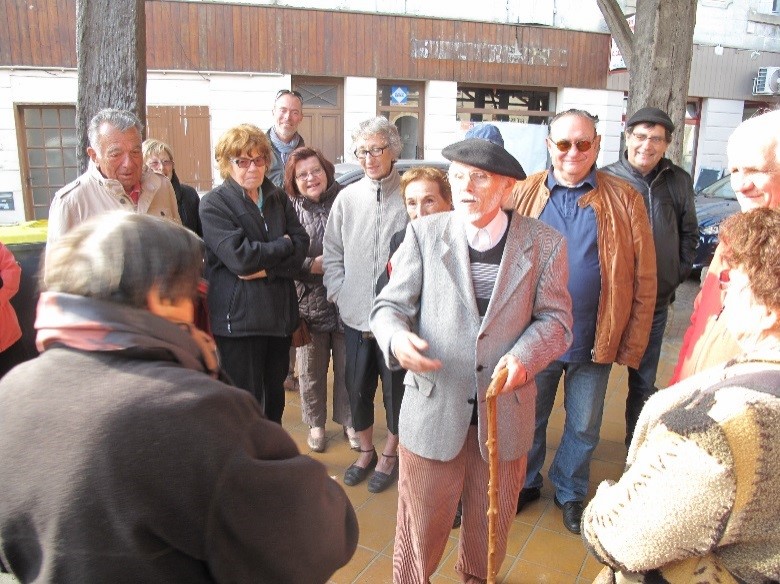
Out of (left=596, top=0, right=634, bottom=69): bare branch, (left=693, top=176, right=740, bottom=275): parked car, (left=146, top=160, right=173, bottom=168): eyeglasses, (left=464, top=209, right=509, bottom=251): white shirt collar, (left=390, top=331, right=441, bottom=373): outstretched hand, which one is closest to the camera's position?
(left=390, top=331, right=441, bottom=373): outstretched hand

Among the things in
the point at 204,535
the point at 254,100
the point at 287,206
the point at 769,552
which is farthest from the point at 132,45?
the point at 254,100

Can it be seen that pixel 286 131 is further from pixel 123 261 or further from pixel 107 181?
pixel 123 261

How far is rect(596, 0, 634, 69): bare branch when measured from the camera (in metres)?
6.20

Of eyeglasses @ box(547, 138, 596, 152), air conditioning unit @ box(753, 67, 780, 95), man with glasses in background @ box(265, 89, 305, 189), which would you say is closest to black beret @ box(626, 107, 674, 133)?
eyeglasses @ box(547, 138, 596, 152)

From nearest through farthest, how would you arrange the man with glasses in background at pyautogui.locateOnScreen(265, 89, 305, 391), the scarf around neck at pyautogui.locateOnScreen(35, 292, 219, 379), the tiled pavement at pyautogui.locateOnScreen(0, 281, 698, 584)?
1. the scarf around neck at pyautogui.locateOnScreen(35, 292, 219, 379)
2. the tiled pavement at pyautogui.locateOnScreen(0, 281, 698, 584)
3. the man with glasses in background at pyautogui.locateOnScreen(265, 89, 305, 391)

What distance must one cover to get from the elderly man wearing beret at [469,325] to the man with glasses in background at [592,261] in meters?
0.60

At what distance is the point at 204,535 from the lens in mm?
1020

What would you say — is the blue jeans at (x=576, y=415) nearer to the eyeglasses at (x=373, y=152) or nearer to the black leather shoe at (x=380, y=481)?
the black leather shoe at (x=380, y=481)

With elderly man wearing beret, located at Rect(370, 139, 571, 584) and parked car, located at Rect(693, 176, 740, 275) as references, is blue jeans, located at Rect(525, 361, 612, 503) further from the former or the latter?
parked car, located at Rect(693, 176, 740, 275)

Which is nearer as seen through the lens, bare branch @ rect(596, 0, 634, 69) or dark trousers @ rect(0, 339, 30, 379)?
dark trousers @ rect(0, 339, 30, 379)

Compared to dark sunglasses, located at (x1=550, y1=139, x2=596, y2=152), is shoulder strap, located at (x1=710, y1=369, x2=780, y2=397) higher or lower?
lower

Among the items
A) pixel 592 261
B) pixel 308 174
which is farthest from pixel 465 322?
pixel 308 174

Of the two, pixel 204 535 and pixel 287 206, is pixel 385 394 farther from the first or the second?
pixel 204 535

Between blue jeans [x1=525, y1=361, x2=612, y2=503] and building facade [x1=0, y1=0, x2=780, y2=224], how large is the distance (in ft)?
31.4
